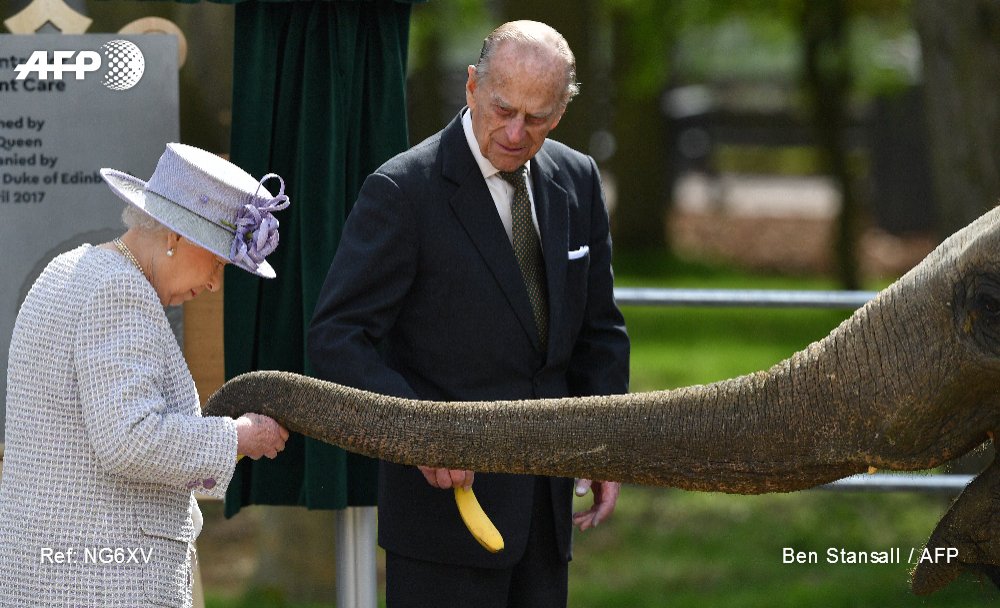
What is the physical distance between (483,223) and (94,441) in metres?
1.33

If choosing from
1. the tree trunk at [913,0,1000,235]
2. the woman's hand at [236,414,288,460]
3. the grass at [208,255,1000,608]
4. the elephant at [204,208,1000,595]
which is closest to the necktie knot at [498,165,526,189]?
the elephant at [204,208,1000,595]

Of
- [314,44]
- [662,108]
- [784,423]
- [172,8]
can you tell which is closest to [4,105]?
[172,8]

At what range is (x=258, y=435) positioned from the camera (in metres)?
3.81

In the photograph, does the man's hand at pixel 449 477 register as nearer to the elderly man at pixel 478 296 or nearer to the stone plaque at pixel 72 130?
the elderly man at pixel 478 296

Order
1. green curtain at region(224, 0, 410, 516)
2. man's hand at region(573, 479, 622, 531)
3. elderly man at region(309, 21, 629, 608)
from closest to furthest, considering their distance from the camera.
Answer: elderly man at region(309, 21, 629, 608), man's hand at region(573, 479, 622, 531), green curtain at region(224, 0, 410, 516)

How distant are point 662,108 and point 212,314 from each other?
64.6ft

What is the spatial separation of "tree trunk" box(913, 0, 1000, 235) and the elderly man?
16.2 feet

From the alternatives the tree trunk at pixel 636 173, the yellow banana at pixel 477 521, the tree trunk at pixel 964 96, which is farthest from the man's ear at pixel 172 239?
the tree trunk at pixel 636 173

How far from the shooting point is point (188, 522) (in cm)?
385

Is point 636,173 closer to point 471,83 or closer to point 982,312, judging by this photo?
point 471,83

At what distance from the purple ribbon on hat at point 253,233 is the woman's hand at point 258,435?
0.37 meters

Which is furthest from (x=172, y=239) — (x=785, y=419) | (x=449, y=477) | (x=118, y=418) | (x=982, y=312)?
(x=982, y=312)

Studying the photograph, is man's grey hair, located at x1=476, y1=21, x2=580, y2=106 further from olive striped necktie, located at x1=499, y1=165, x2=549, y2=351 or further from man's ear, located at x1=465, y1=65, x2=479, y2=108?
olive striped necktie, located at x1=499, y1=165, x2=549, y2=351

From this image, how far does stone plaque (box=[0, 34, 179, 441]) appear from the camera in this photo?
17.0 feet
